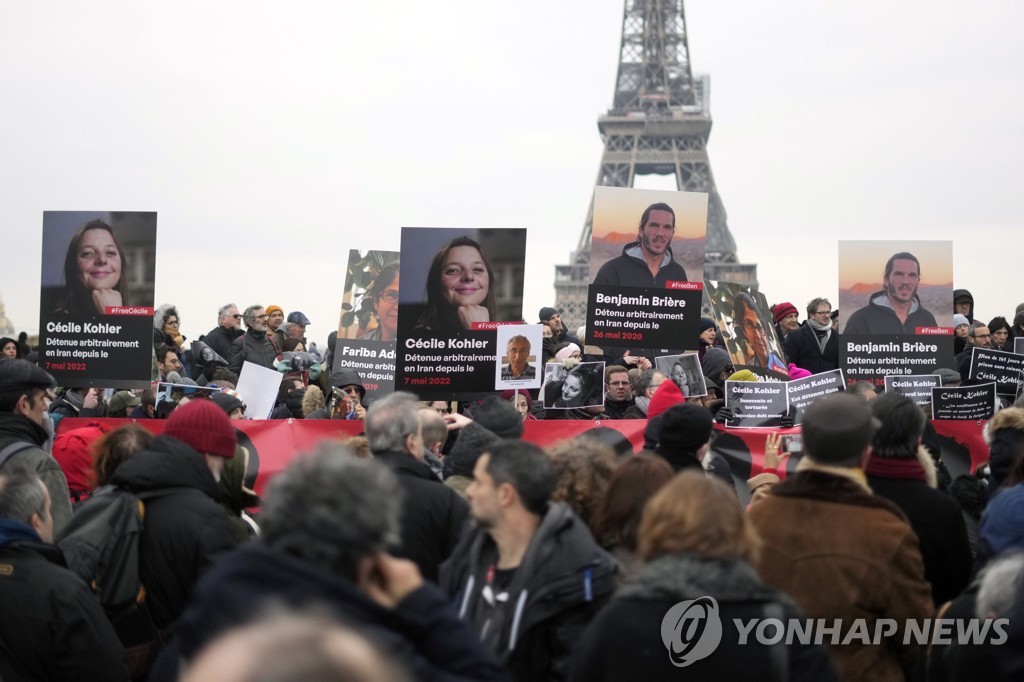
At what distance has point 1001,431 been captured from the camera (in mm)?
7105

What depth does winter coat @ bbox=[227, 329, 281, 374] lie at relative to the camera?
1453cm

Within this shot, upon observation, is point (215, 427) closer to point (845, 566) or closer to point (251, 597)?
point (845, 566)

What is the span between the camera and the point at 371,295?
15.3m

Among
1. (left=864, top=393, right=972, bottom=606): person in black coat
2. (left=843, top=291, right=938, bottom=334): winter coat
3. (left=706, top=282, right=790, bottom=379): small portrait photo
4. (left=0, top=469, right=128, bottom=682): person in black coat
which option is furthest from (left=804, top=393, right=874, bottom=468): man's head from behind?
(left=706, top=282, right=790, bottom=379): small portrait photo

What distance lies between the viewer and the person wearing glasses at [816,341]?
14453 mm

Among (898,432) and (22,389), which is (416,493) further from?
(22,389)

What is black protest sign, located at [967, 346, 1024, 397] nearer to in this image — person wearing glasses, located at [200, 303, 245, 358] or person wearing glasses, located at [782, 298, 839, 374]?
person wearing glasses, located at [782, 298, 839, 374]

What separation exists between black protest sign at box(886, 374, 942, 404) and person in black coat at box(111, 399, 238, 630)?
722cm

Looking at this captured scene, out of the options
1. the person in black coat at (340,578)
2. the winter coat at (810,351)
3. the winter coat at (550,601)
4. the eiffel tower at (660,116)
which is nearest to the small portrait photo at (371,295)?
the winter coat at (810,351)

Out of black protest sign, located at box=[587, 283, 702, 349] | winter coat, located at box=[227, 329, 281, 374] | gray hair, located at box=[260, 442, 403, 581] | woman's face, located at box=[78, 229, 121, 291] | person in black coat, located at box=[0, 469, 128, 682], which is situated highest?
woman's face, located at box=[78, 229, 121, 291]

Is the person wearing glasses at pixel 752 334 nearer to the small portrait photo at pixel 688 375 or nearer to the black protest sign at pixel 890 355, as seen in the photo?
the black protest sign at pixel 890 355

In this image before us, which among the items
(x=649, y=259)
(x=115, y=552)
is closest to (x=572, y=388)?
(x=649, y=259)

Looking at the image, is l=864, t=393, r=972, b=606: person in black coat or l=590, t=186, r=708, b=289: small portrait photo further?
l=590, t=186, r=708, b=289: small portrait photo

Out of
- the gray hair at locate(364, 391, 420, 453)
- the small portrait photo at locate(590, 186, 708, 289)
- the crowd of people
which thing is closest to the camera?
the crowd of people
